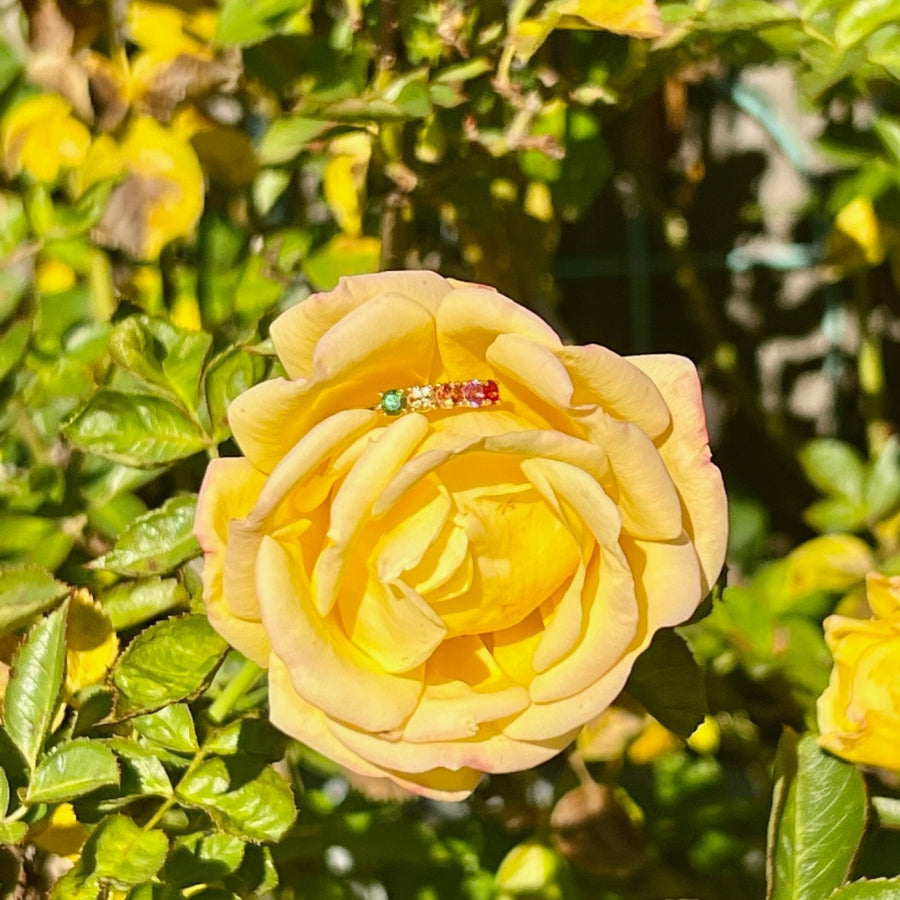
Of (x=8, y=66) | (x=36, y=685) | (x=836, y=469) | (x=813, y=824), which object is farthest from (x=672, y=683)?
(x=8, y=66)

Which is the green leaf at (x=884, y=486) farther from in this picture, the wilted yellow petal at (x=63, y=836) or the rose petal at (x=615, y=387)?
the wilted yellow petal at (x=63, y=836)

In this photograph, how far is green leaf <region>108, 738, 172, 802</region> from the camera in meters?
0.59

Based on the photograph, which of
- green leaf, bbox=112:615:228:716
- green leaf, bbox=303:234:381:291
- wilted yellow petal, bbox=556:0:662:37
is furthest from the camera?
green leaf, bbox=303:234:381:291

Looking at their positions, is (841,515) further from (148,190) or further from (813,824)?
(148,190)

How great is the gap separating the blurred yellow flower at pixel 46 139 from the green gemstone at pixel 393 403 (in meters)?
0.64

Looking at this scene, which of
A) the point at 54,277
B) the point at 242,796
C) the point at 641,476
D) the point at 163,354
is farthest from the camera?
the point at 54,277

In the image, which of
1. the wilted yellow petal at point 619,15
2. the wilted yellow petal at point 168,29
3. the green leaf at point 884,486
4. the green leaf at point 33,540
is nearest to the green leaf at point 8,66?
the wilted yellow petal at point 168,29

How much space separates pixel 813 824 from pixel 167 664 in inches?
14.7

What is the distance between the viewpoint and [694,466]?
517 mm

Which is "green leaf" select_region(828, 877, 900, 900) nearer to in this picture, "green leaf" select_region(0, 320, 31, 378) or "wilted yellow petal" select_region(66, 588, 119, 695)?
"wilted yellow petal" select_region(66, 588, 119, 695)

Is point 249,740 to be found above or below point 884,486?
above

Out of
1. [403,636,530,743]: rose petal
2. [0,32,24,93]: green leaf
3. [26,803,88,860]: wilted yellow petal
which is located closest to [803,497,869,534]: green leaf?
[403,636,530,743]: rose petal

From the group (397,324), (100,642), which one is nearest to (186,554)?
(100,642)

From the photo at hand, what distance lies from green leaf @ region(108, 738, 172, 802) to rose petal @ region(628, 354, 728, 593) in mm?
310
